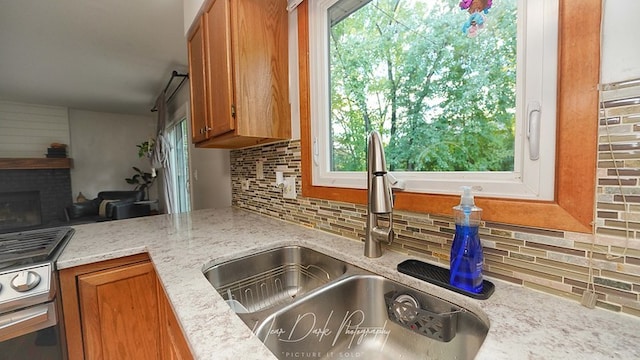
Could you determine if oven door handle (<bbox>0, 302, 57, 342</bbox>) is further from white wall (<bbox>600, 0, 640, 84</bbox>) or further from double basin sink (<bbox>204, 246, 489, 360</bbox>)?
white wall (<bbox>600, 0, 640, 84</bbox>)

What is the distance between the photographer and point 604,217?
0.47 meters

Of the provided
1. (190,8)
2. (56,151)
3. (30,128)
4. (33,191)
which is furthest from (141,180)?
(190,8)

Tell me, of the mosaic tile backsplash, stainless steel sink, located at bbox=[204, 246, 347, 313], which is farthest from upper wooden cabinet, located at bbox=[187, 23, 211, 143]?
the mosaic tile backsplash

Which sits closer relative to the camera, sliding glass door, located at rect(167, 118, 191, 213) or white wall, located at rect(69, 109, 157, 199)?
sliding glass door, located at rect(167, 118, 191, 213)

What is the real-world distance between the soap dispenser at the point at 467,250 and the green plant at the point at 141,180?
235 inches

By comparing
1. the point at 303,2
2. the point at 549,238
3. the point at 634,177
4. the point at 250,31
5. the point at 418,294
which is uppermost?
the point at 303,2

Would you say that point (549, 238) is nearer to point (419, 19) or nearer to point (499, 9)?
point (499, 9)

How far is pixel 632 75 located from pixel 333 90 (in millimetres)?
861

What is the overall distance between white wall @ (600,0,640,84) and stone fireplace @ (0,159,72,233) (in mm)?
5767

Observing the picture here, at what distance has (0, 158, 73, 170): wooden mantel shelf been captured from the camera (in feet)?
12.6

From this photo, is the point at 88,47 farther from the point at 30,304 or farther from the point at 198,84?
the point at 30,304

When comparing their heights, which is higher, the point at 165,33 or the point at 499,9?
the point at 165,33

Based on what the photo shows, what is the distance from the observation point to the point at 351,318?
0.70 m

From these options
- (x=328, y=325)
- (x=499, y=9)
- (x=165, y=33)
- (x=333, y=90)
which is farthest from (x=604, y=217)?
(x=165, y=33)
